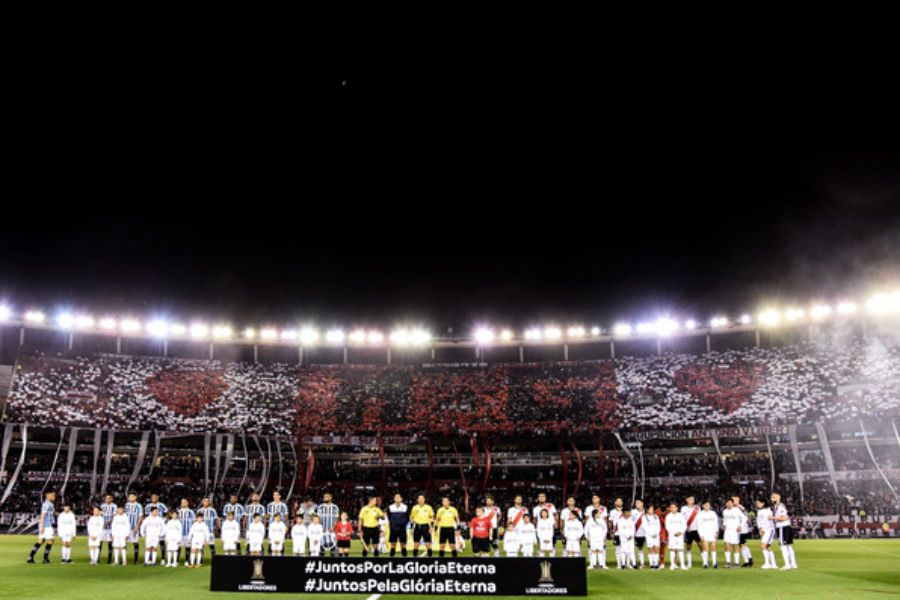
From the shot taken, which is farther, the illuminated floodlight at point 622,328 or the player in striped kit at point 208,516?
the illuminated floodlight at point 622,328

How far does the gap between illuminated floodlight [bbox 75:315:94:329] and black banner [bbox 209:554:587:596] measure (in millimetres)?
47220

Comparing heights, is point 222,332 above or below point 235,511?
above

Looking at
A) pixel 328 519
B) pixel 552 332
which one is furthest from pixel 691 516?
pixel 552 332

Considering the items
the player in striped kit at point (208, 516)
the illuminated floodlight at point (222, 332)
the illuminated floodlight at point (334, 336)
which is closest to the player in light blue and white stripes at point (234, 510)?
the player in striped kit at point (208, 516)

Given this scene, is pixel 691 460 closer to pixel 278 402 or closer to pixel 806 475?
pixel 806 475

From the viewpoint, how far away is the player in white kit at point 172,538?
858 inches

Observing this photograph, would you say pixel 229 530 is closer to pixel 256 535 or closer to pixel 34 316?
pixel 256 535

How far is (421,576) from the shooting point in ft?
47.8

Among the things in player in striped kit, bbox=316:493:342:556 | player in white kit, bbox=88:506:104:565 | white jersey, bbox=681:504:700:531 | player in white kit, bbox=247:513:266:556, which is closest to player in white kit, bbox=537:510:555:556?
white jersey, bbox=681:504:700:531

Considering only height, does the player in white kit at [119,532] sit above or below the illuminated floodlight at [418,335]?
below

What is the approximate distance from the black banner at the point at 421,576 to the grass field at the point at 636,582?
366 millimetres

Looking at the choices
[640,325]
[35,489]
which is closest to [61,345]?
[35,489]

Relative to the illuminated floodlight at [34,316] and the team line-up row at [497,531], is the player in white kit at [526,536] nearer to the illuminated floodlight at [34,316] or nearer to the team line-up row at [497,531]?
the team line-up row at [497,531]

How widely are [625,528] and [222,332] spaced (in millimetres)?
47596
